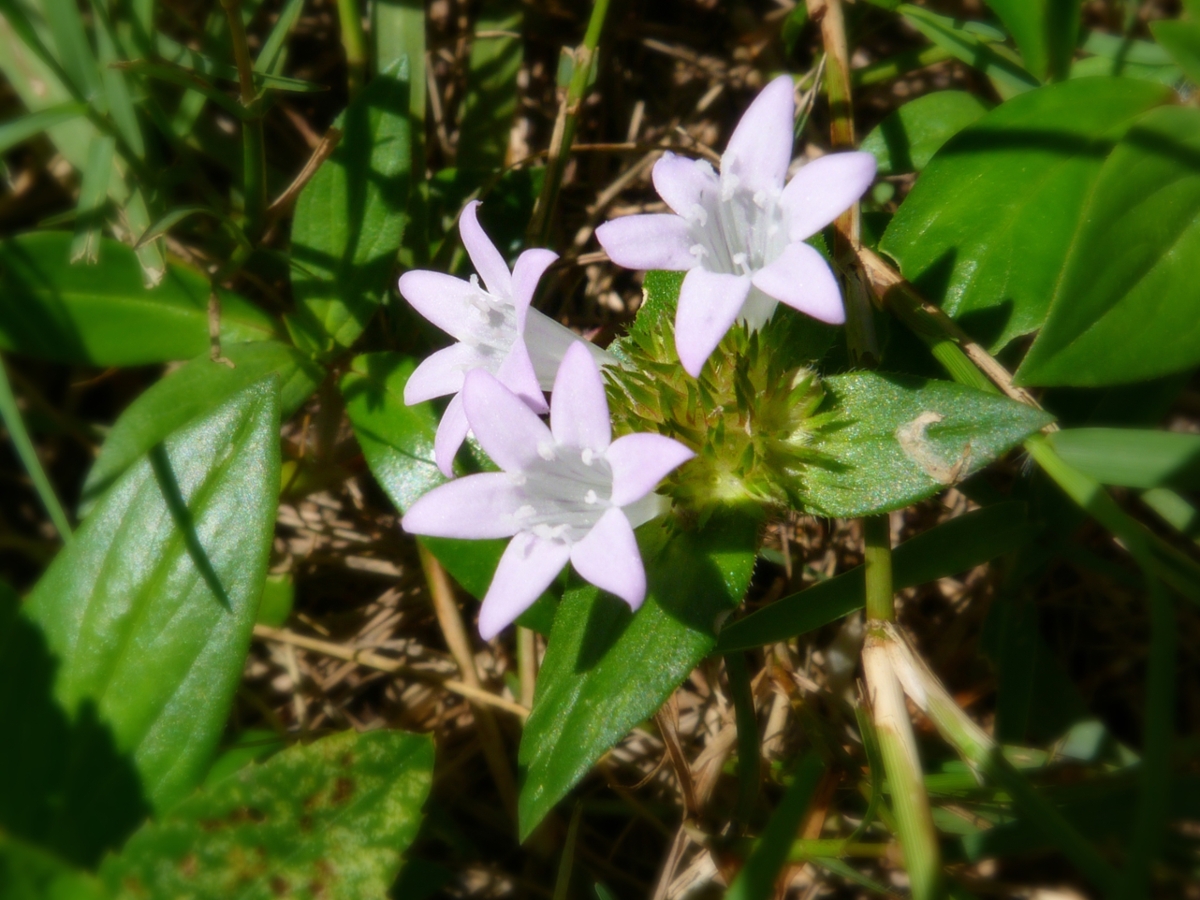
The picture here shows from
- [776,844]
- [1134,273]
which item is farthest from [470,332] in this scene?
[1134,273]

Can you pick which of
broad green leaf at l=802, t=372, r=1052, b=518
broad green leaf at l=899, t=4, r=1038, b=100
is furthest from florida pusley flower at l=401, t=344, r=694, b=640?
broad green leaf at l=899, t=4, r=1038, b=100

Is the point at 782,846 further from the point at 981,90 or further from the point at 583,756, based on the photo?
the point at 981,90

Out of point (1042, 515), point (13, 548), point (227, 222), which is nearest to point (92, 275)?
point (227, 222)

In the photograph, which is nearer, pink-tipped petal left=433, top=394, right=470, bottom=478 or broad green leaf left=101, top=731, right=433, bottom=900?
broad green leaf left=101, top=731, right=433, bottom=900

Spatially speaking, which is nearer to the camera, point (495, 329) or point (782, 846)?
point (782, 846)

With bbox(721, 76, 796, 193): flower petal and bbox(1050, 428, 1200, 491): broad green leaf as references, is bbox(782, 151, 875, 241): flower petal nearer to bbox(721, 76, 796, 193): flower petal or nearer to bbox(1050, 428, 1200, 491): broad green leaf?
bbox(721, 76, 796, 193): flower petal

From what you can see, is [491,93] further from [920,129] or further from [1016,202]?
[1016,202]

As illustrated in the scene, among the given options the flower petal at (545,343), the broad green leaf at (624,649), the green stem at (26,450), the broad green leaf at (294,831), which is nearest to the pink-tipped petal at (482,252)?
the flower petal at (545,343)
